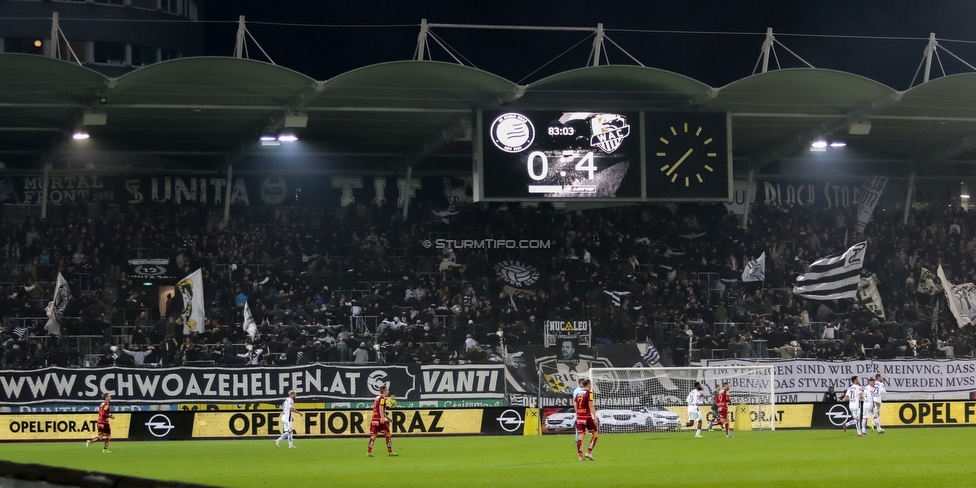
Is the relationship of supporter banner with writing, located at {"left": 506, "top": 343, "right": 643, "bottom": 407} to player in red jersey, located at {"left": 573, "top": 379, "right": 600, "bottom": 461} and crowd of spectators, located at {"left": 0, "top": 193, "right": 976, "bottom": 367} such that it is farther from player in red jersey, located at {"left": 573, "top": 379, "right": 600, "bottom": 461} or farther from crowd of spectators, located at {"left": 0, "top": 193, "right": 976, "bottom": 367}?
player in red jersey, located at {"left": 573, "top": 379, "right": 600, "bottom": 461}

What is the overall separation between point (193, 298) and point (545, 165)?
12.5 m

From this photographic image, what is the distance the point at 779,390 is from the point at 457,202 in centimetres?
1457

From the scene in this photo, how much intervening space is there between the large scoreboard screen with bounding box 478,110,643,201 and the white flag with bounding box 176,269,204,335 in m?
10.9

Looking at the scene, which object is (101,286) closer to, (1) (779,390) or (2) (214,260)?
(2) (214,260)

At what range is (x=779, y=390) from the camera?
1377 inches

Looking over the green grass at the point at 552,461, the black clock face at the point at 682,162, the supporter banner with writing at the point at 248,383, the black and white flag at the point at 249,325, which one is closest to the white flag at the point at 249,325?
the black and white flag at the point at 249,325

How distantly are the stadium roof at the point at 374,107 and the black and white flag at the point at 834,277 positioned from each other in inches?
162

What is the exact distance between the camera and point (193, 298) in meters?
36.0

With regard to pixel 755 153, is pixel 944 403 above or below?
below

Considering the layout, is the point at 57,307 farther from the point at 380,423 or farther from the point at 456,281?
the point at 380,423

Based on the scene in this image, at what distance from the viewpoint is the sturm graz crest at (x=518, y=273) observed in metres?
40.5

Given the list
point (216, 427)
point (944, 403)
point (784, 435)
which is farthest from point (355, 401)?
point (944, 403)

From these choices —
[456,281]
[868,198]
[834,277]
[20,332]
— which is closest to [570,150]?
[456,281]

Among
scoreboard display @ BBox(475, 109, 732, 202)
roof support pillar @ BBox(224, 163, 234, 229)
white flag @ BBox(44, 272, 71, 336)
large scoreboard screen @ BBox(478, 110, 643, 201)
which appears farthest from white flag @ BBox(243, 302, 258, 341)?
large scoreboard screen @ BBox(478, 110, 643, 201)
